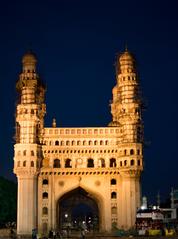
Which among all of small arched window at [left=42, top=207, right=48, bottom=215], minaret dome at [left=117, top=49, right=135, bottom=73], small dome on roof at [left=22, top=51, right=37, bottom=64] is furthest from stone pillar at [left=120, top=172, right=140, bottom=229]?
small dome on roof at [left=22, top=51, right=37, bottom=64]

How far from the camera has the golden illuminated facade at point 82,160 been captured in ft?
232

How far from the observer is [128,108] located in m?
73.4

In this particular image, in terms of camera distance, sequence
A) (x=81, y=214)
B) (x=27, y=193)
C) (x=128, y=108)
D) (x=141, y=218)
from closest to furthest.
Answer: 1. (x=141, y=218)
2. (x=27, y=193)
3. (x=128, y=108)
4. (x=81, y=214)

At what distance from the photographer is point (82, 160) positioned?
7288 centimetres

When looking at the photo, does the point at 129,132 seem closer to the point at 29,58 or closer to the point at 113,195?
the point at 113,195

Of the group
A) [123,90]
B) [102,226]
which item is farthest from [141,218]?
[123,90]

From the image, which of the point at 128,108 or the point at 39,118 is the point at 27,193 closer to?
the point at 39,118

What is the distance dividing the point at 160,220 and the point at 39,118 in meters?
21.5

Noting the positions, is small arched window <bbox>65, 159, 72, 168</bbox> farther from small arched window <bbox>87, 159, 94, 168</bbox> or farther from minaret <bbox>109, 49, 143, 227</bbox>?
minaret <bbox>109, 49, 143, 227</bbox>

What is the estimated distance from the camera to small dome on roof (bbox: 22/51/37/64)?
75062 mm

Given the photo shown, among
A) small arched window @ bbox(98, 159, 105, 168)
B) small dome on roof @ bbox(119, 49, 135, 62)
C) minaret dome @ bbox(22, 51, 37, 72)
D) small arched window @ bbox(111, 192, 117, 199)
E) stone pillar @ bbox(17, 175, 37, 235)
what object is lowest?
stone pillar @ bbox(17, 175, 37, 235)

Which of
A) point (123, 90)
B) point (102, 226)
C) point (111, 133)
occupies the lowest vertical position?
point (102, 226)

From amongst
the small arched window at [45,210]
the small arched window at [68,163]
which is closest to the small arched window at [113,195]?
the small arched window at [68,163]

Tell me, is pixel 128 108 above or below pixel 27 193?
above
